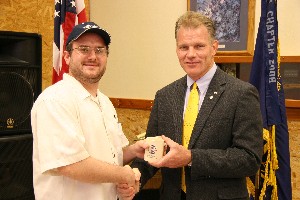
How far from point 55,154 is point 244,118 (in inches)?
31.1

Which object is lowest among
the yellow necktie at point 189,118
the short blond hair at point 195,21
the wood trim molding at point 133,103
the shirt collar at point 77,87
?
the wood trim molding at point 133,103

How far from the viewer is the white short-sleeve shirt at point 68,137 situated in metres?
1.31

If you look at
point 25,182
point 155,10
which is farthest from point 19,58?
point 155,10

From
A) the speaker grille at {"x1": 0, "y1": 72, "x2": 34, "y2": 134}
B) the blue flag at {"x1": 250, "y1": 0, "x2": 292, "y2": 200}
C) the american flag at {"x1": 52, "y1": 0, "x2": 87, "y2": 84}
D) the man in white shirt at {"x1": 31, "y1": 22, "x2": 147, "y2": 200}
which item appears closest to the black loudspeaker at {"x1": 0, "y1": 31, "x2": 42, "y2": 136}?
the speaker grille at {"x1": 0, "y1": 72, "x2": 34, "y2": 134}

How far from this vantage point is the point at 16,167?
2051mm

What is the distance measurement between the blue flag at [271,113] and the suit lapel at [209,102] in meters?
0.61

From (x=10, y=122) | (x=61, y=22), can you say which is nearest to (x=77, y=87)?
(x=10, y=122)

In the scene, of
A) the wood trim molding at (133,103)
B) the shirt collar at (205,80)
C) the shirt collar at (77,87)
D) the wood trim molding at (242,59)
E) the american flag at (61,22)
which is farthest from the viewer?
the wood trim molding at (133,103)

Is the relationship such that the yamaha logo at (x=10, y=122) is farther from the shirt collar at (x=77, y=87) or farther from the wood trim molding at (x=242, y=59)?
the wood trim molding at (x=242, y=59)

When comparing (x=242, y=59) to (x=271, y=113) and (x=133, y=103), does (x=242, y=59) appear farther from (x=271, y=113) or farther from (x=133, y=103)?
(x=133, y=103)

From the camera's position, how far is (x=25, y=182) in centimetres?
210

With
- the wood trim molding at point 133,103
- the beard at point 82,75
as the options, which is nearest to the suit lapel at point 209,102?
the beard at point 82,75

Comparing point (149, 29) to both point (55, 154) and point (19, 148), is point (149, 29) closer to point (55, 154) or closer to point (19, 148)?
point (19, 148)

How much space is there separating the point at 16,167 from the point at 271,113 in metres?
1.49
